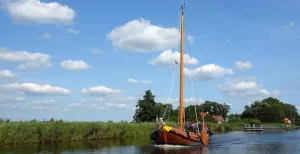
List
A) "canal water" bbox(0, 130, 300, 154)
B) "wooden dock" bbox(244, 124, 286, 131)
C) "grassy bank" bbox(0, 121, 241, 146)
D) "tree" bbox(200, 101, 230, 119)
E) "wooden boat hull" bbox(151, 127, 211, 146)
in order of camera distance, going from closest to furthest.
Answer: "canal water" bbox(0, 130, 300, 154)
"wooden boat hull" bbox(151, 127, 211, 146)
"grassy bank" bbox(0, 121, 241, 146)
"wooden dock" bbox(244, 124, 286, 131)
"tree" bbox(200, 101, 230, 119)

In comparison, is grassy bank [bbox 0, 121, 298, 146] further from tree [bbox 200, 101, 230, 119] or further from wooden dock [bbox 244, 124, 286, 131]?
tree [bbox 200, 101, 230, 119]

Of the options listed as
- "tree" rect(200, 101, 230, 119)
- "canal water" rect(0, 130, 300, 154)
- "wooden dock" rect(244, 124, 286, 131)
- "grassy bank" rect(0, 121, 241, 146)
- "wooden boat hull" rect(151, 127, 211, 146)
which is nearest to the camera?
"canal water" rect(0, 130, 300, 154)

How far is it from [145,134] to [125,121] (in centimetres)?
434

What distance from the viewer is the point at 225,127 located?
9281 cm

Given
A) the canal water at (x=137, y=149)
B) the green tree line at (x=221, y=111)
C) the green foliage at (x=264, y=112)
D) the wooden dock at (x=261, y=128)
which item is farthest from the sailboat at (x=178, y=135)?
the green foliage at (x=264, y=112)

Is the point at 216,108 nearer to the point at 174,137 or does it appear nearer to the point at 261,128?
the point at 261,128

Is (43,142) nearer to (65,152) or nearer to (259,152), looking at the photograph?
(65,152)

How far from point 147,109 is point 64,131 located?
102ft

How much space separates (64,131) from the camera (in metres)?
44.2

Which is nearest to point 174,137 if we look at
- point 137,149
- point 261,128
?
point 137,149

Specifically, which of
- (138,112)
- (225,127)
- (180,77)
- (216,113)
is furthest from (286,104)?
(180,77)

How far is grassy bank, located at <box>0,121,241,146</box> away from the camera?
122 feet

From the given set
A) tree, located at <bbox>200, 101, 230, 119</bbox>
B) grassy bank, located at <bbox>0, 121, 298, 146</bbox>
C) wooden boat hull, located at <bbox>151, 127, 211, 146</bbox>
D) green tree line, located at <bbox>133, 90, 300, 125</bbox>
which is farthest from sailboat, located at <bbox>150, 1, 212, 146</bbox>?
tree, located at <bbox>200, 101, 230, 119</bbox>

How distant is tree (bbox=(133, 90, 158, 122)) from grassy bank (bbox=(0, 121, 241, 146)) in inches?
490
